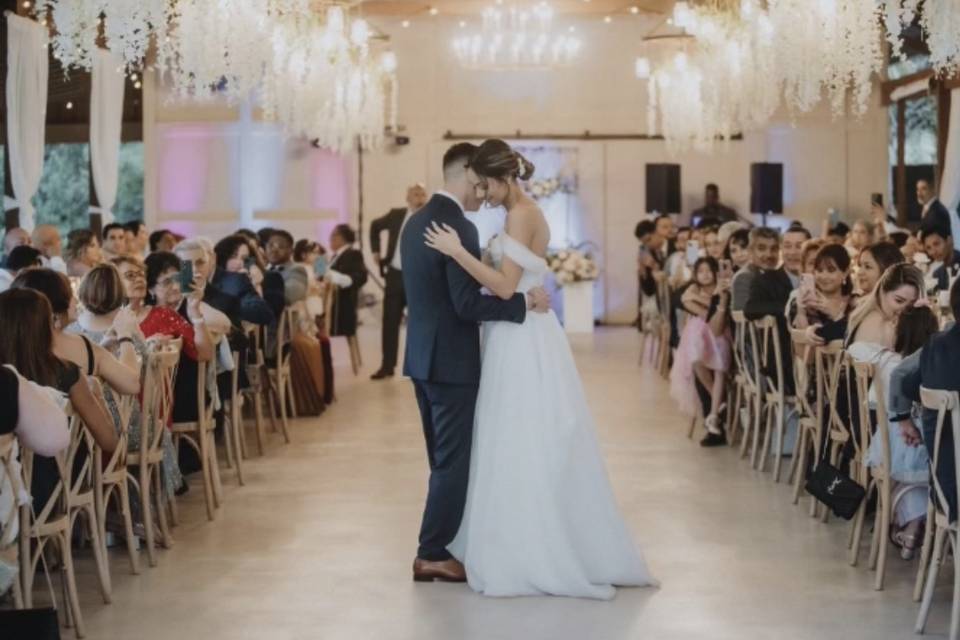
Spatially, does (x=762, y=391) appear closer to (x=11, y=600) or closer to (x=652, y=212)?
(x=11, y=600)

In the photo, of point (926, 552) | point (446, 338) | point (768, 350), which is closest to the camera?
point (926, 552)

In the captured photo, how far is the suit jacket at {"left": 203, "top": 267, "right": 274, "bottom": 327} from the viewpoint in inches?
360

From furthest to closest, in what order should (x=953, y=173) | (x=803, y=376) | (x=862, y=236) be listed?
(x=953, y=173) < (x=862, y=236) < (x=803, y=376)

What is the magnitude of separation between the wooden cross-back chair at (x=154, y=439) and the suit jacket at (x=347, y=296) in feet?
23.2

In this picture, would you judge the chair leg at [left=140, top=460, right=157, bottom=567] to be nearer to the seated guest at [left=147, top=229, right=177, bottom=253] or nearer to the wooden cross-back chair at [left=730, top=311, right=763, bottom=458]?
the wooden cross-back chair at [left=730, top=311, right=763, bottom=458]

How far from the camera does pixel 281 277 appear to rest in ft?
33.9

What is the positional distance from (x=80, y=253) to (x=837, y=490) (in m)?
6.31

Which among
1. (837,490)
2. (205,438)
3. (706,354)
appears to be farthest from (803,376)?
(205,438)

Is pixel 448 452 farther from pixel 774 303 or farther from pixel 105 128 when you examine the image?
pixel 105 128

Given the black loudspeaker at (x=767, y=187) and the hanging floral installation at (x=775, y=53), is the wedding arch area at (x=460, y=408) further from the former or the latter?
the black loudspeaker at (x=767, y=187)

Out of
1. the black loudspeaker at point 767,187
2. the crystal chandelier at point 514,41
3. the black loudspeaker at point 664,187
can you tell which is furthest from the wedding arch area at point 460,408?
the black loudspeaker at point 664,187

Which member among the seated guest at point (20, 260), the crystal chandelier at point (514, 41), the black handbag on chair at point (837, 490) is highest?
the crystal chandelier at point (514, 41)

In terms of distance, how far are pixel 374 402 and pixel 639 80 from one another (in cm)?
1033

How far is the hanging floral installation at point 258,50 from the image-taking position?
26.8 feet
